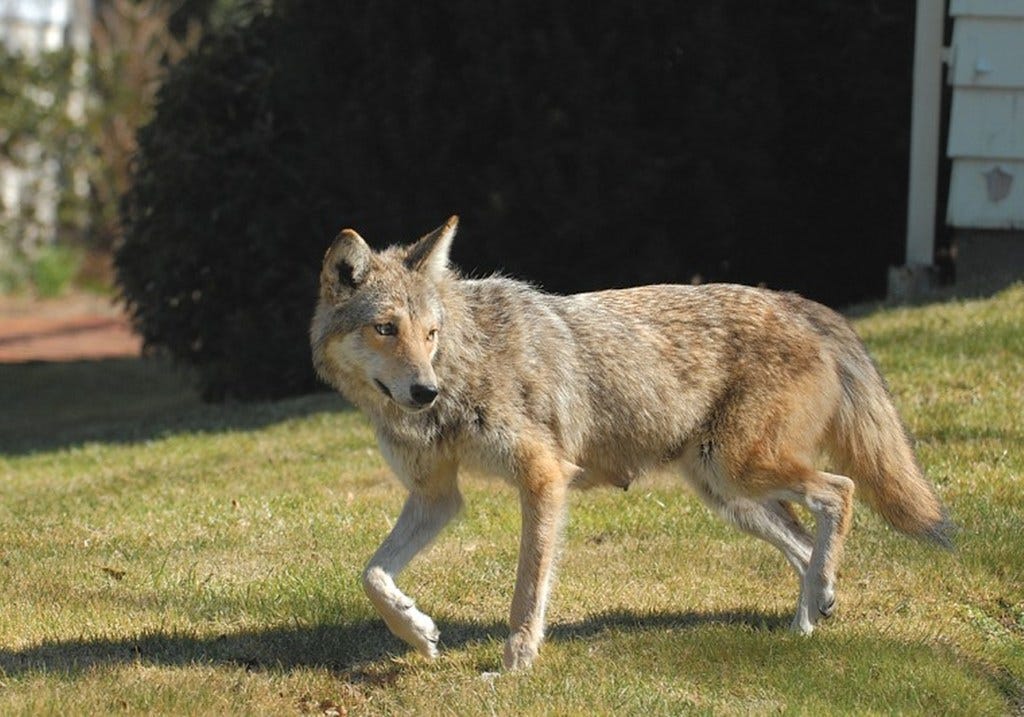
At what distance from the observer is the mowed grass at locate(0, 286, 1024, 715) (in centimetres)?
561

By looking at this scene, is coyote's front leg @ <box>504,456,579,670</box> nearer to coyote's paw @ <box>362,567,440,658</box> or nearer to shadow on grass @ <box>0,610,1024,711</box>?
shadow on grass @ <box>0,610,1024,711</box>

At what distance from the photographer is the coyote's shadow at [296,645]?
5988 millimetres

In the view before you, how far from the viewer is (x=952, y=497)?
776 centimetres

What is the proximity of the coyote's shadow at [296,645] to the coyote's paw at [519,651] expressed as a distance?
0.13 m

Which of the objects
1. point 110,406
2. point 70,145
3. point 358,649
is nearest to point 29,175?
point 70,145

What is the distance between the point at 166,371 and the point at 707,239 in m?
7.38

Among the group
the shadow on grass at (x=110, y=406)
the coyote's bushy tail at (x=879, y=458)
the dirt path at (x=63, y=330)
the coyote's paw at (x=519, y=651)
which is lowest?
the dirt path at (x=63, y=330)

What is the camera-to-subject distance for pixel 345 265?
598 cm

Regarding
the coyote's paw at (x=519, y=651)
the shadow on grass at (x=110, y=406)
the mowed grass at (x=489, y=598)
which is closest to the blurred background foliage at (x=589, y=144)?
the shadow on grass at (x=110, y=406)

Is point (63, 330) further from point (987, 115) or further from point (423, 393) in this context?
point (423, 393)

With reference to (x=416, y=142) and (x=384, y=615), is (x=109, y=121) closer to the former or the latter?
(x=416, y=142)

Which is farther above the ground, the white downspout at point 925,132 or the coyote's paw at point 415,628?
the white downspout at point 925,132

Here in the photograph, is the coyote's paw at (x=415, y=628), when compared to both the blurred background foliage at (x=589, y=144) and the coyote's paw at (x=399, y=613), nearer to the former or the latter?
the coyote's paw at (x=399, y=613)

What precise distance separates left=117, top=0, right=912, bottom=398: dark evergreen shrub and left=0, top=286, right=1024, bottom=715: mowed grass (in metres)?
3.56
